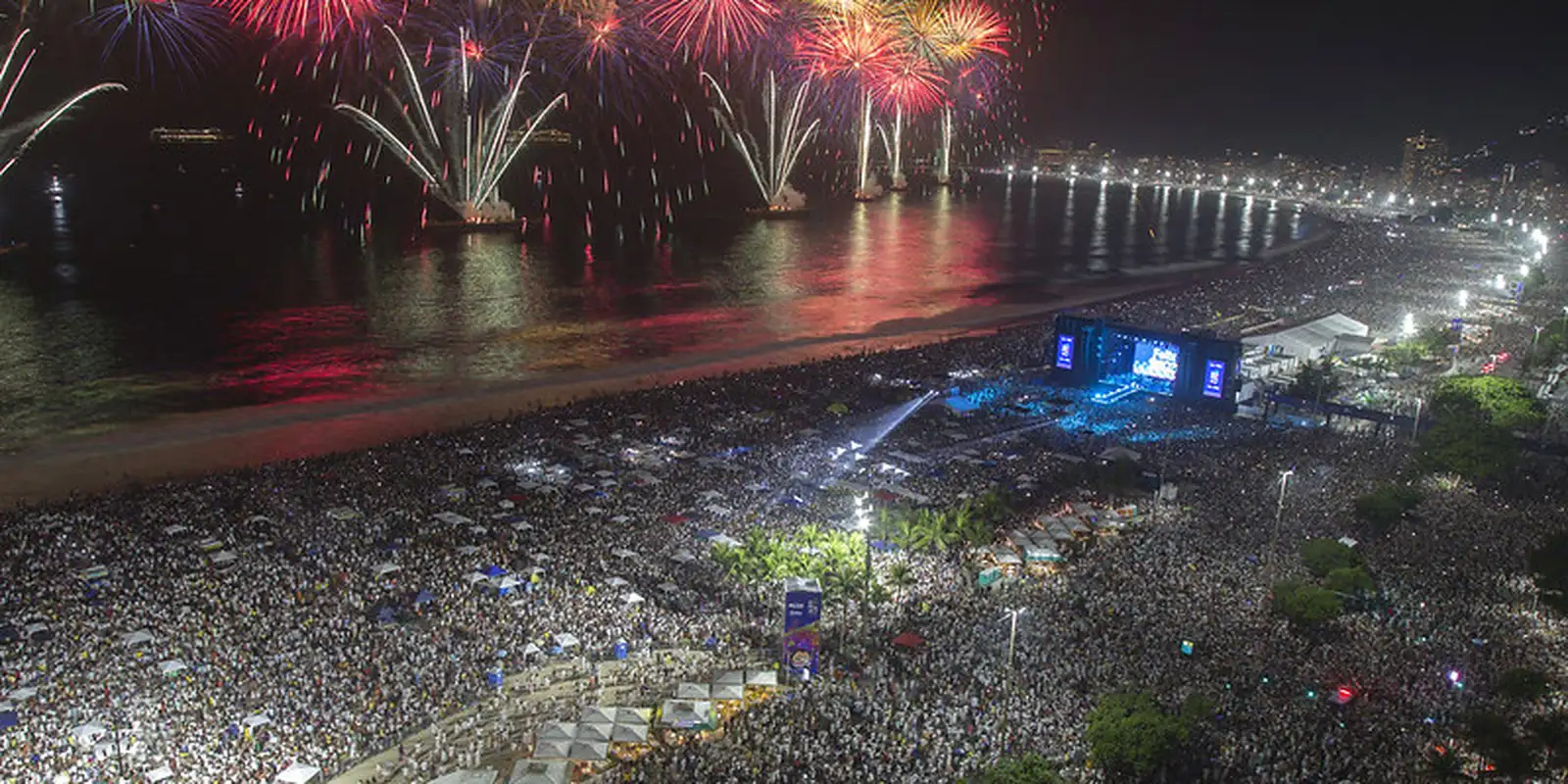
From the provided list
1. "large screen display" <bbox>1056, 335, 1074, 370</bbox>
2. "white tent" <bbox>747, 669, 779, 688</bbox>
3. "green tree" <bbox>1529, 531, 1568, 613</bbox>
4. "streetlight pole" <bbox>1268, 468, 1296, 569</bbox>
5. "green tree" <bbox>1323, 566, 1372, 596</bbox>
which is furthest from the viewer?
"large screen display" <bbox>1056, 335, 1074, 370</bbox>

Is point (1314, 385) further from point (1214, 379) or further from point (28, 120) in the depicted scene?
point (28, 120)

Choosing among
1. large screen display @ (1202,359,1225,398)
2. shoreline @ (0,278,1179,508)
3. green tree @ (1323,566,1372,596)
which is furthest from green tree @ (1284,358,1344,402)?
green tree @ (1323,566,1372,596)

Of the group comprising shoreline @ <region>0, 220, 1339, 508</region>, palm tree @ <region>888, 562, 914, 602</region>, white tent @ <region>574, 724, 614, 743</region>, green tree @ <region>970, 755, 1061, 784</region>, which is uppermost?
green tree @ <region>970, 755, 1061, 784</region>

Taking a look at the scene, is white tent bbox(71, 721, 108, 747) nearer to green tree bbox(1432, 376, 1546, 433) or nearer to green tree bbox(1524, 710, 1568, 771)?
green tree bbox(1524, 710, 1568, 771)

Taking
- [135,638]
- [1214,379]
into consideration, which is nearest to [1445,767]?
[135,638]

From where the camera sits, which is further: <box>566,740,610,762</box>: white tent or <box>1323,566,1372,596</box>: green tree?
<box>1323,566,1372,596</box>: green tree

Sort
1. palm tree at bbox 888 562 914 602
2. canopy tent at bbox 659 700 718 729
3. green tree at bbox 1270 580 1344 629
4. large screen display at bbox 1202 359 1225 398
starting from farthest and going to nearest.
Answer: large screen display at bbox 1202 359 1225 398 < palm tree at bbox 888 562 914 602 < green tree at bbox 1270 580 1344 629 < canopy tent at bbox 659 700 718 729
